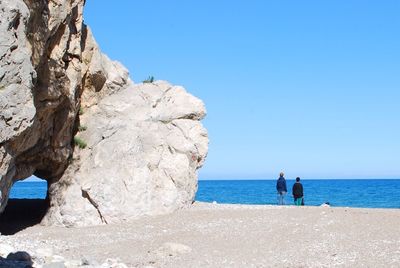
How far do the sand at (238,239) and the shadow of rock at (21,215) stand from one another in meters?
1.22

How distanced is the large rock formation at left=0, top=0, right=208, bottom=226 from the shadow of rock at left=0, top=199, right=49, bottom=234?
132 cm

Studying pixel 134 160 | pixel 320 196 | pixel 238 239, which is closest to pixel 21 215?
pixel 134 160

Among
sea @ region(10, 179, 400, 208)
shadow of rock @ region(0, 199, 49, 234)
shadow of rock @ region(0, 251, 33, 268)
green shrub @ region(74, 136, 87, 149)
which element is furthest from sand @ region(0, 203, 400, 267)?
sea @ region(10, 179, 400, 208)

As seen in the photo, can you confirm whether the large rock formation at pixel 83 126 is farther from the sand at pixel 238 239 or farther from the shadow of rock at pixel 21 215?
the sand at pixel 238 239

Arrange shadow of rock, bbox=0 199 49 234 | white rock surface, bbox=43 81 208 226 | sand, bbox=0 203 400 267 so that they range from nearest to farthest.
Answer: sand, bbox=0 203 400 267 → white rock surface, bbox=43 81 208 226 → shadow of rock, bbox=0 199 49 234

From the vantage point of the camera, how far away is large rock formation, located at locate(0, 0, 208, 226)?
19500 millimetres

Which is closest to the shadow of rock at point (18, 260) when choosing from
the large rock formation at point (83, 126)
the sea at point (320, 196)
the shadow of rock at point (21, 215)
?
the large rock formation at point (83, 126)

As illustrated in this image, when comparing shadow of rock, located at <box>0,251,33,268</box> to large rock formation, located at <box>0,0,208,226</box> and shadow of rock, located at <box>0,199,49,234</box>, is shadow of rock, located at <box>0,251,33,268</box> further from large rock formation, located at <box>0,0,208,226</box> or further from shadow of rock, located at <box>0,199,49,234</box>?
shadow of rock, located at <box>0,199,49,234</box>

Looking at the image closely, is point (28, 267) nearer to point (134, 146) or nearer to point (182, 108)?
point (134, 146)

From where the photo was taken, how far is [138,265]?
56.3 feet

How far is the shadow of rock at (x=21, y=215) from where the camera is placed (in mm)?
24750

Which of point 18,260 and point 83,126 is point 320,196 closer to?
point 83,126

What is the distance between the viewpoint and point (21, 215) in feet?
93.8

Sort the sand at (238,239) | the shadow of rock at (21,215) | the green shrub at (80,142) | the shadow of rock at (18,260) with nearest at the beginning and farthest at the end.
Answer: the shadow of rock at (18,260)
the sand at (238,239)
the shadow of rock at (21,215)
the green shrub at (80,142)
